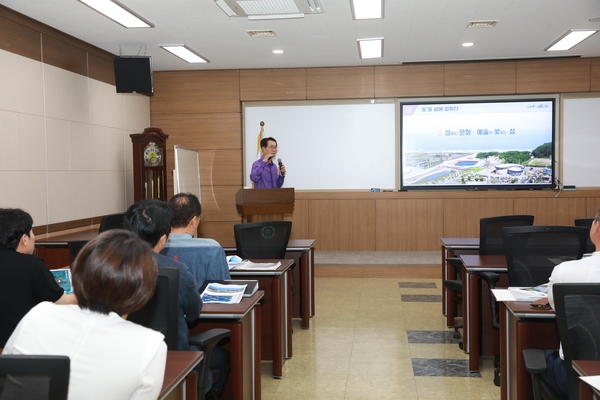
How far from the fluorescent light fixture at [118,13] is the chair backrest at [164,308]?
13.9 ft

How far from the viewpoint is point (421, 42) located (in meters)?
7.99

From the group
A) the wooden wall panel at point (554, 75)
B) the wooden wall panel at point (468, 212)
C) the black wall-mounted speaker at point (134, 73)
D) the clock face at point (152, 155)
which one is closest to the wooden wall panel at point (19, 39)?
the black wall-mounted speaker at point (134, 73)

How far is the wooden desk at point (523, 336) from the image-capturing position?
3015 mm

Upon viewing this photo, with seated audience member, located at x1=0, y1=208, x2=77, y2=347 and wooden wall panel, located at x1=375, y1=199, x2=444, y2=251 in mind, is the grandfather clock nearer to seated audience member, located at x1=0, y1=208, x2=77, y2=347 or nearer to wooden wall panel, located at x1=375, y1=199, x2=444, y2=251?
wooden wall panel, located at x1=375, y1=199, x2=444, y2=251

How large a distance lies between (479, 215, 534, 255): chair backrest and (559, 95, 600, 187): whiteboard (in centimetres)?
518

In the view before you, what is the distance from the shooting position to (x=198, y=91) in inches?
388

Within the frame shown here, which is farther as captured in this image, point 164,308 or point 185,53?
point 185,53

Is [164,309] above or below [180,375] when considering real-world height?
above

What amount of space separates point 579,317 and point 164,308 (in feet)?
5.42

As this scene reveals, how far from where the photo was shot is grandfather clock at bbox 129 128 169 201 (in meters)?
8.30

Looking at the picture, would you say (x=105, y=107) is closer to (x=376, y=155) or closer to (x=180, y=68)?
(x=180, y=68)

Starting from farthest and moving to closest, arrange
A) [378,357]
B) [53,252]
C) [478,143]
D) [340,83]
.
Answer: [340,83] → [478,143] → [53,252] → [378,357]

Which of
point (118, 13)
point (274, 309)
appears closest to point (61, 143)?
point (118, 13)

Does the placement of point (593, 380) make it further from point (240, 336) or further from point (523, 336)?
point (240, 336)
